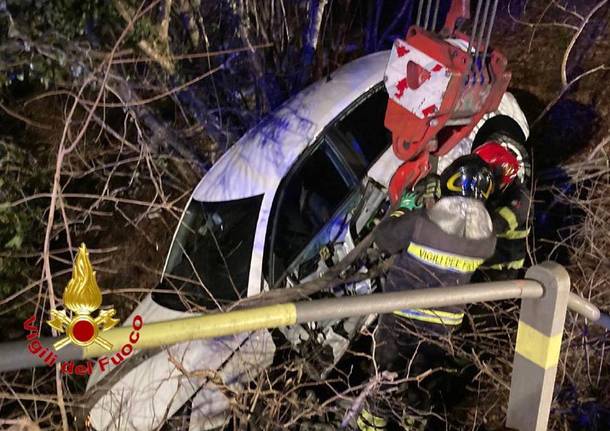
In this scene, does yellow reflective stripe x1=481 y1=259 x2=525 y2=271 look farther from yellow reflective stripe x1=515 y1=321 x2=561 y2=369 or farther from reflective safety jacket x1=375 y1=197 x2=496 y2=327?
yellow reflective stripe x1=515 y1=321 x2=561 y2=369

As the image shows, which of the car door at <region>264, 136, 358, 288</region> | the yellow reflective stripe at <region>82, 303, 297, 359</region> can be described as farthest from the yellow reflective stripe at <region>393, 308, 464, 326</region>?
the yellow reflective stripe at <region>82, 303, 297, 359</region>

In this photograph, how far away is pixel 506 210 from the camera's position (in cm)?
382

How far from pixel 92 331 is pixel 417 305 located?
3.14 feet

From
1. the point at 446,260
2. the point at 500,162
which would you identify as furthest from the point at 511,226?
the point at 446,260

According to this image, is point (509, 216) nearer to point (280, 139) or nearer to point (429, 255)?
point (429, 255)

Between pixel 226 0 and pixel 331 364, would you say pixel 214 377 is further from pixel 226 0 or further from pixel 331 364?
pixel 226 0

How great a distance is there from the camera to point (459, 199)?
10.5ft

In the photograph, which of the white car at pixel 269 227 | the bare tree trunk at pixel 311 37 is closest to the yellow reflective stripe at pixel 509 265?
the white car at pixel 269 227

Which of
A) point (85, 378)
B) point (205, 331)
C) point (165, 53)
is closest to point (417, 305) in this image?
point (205, 331)

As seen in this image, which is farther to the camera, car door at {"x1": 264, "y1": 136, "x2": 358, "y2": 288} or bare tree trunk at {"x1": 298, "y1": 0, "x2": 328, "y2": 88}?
bare tree trunk at {"x1": 298, "y1": 0, "x2": 328, "y2": 88}

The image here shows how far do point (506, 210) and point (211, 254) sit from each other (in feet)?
6.27

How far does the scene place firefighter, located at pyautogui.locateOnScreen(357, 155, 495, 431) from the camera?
3.20 m

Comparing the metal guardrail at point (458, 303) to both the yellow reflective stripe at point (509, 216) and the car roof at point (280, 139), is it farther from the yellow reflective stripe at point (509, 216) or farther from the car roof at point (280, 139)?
the car roof at point (280, 139)

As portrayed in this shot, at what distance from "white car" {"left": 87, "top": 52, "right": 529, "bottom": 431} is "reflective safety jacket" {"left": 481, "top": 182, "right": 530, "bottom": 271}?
50cm
